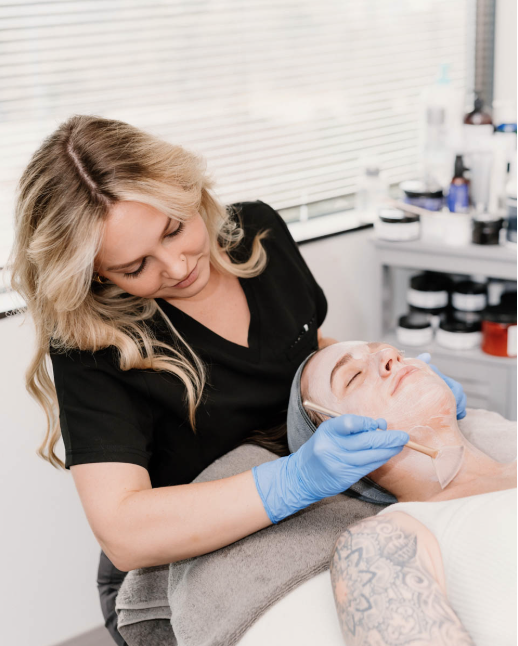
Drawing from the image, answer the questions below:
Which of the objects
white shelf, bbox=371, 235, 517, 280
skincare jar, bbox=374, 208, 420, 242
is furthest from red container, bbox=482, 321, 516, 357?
skincare jar, bbox=374, 208, 420, 242

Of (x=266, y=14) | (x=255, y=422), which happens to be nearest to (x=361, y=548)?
(x=255, y=422)

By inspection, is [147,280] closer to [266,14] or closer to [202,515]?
[202,515]

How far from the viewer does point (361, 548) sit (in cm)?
85

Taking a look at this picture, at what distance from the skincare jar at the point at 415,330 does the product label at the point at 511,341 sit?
0.23 meters

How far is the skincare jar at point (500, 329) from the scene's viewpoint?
1805mm

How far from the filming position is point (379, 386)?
44.6 inches

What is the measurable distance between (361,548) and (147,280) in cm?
53

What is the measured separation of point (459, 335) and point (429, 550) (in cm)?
109

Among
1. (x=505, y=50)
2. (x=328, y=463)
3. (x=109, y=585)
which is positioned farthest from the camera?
(x=505, y=50)

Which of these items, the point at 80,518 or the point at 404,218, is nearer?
the point at 80,518

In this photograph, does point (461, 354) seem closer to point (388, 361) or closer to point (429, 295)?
point (429, 295)

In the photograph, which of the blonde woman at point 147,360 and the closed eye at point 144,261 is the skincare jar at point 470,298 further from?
the closed eye at point 144,261

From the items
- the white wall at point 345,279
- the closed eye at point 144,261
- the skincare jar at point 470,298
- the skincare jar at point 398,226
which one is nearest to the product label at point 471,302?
the skincare jar at point 470,298

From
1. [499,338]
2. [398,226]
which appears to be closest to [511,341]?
[499,338]
